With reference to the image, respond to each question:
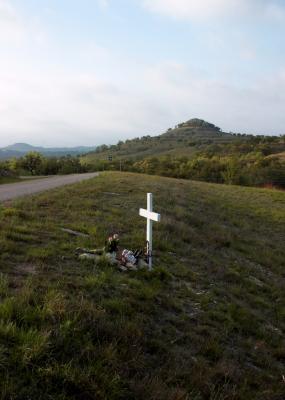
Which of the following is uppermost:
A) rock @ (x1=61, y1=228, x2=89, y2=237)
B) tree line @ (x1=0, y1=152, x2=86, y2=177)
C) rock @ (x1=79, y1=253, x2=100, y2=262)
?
tree line @ (x1=0, y1=152, x2=86, y2=177)

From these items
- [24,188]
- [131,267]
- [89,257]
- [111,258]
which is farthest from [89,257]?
[24,188]

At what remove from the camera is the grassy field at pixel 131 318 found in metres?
3.91

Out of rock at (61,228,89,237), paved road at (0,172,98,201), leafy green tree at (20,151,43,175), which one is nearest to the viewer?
rock at (61,228,89,237)

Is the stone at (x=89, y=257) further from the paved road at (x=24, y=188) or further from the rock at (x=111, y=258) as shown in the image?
the paved road at (x=24, y=188)

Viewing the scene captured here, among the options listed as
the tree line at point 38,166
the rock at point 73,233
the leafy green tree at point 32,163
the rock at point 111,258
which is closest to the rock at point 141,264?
the rock at point 111,258

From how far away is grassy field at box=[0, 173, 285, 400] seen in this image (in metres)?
3.91

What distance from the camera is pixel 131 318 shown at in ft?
17.9

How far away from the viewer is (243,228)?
683 inches

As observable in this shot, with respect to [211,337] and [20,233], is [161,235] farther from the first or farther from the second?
[211,337]

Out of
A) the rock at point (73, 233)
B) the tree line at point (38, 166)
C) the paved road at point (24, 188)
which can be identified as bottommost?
the rock at point (73, 233)

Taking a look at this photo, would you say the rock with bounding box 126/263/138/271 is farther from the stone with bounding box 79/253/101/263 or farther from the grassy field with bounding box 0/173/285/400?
the stone with bounding box 79/253/101/263

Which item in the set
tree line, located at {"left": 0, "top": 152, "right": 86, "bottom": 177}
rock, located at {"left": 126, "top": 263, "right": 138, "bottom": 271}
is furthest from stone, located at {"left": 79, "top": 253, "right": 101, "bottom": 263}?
tree line, located at {"left": 0, "top": 152, "right": 86, "bottom": 177}

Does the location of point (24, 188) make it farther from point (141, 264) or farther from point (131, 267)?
point (131, 267)

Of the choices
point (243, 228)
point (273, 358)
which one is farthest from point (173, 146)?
point (273, 358)
